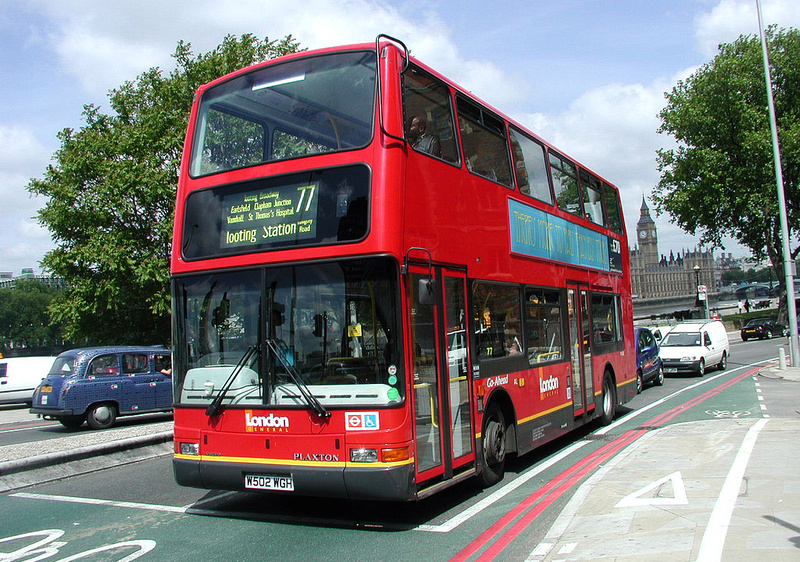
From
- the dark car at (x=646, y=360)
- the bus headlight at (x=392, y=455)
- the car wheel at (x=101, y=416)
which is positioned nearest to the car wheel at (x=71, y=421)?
the car wheel at (x=101, y=416)

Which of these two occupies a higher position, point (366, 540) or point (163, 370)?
point (163, 370)

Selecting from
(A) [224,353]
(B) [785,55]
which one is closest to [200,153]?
(A) [224,353]

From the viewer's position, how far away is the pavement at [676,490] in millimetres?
5387

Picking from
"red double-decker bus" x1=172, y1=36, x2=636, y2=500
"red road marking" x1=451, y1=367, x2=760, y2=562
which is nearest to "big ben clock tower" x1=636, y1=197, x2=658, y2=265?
"red road marking" x1=451, y1=367, x2=760, y2=562

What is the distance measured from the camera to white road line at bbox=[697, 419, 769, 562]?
5136mm

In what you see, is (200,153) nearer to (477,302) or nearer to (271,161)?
(271,161)

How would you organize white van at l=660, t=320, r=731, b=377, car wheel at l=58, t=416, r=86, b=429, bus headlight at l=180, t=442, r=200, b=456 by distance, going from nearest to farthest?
1. bus headlight at l=180, t=442, r=200, b=456
2. car wheel at l=58, t=416, r=86, b=429
3. white van at l=660, t=320, r=731, b=377

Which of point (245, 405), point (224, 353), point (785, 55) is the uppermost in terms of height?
point (785, 55)

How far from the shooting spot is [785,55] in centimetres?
4606

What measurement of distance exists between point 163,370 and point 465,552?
551 inches

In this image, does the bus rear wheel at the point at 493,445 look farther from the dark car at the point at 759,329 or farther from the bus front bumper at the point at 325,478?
the dark car at the point at 759,329

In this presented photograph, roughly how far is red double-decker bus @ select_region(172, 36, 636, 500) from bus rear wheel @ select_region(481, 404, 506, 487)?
0.09 ft

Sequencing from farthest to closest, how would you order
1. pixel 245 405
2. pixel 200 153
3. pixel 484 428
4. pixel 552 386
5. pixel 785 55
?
pixel 785 55, pixel 552 386, pixel 484 428, pixel 200 153, pixel 245 405

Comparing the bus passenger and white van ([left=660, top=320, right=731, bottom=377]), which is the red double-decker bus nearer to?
the bus passenger
